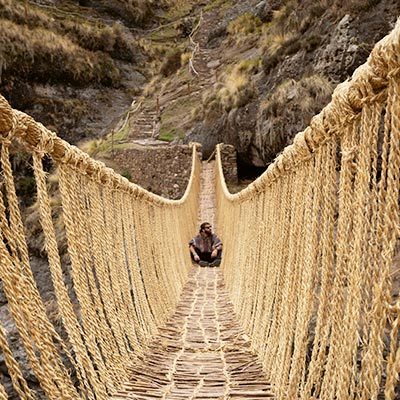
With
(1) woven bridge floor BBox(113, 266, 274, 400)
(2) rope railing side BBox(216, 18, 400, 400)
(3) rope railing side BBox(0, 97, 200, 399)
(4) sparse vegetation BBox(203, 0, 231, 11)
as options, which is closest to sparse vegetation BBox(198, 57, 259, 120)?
(3) rope railing side BBox(0, 97, 200, 399)

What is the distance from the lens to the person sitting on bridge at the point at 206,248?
4.58 meters

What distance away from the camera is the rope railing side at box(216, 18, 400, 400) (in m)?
0.60

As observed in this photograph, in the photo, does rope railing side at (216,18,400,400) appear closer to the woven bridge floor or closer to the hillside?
the woven bridge floor

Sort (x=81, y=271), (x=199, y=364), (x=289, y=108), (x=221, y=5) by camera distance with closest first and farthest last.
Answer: (x=81, y=271), (x=199, y=364), (x=289, y=108), (x=221, y=5)

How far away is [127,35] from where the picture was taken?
63.7 feet

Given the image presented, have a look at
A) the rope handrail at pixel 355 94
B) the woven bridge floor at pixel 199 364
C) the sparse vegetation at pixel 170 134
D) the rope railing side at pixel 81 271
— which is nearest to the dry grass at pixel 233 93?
the sparse vegetation at pixel 170 134

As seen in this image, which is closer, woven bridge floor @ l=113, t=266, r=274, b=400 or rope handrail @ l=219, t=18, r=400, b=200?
rope handrail @ l=219, t=18, r=400, b=200

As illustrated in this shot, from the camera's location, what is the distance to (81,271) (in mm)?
1140

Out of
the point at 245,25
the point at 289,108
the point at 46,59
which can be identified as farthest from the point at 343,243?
the point at 46,59

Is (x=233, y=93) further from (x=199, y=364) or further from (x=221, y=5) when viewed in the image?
(x=221, y=5)

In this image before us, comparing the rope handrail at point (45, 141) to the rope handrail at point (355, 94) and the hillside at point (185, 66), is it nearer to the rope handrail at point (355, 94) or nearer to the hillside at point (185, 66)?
the rope handrail at point (355, 94)

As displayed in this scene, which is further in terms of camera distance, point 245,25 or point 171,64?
point 171,64

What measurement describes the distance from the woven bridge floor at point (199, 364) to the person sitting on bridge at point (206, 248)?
205 centimetres

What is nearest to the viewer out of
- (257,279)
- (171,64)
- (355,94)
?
(355,94)
